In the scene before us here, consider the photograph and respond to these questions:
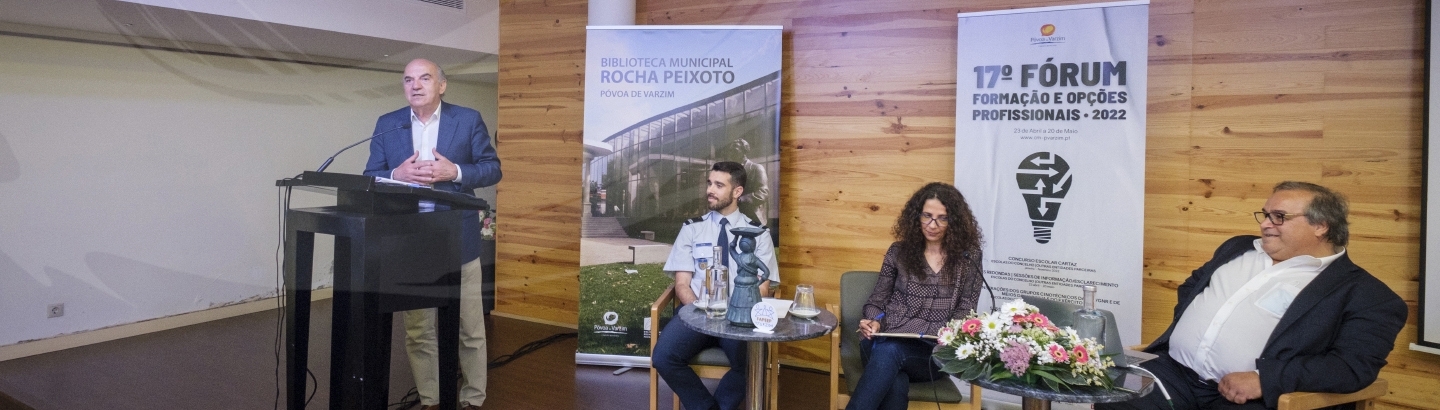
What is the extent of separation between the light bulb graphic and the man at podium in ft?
7.48

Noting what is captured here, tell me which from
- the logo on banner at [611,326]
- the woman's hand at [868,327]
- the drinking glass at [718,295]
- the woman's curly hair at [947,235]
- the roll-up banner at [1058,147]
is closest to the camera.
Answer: the drinking glass at [718,295]

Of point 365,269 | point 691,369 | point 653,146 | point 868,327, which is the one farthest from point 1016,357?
point 653,146

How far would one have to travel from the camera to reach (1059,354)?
7.15 feet

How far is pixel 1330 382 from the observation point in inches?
99.3

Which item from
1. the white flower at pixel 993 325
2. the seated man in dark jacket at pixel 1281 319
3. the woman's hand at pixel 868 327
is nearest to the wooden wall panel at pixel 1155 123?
the seated man in dark jacket at pixel 1281 319

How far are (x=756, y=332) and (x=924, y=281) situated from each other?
0.83 meters

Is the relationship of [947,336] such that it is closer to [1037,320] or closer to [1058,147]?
[1037,320]

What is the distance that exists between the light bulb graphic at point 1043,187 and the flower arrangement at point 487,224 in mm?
2258

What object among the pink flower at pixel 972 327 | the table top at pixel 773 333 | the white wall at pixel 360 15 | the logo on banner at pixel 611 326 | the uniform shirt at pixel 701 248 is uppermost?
the white wall at pixel 360 15

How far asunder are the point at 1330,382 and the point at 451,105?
2.66 meters

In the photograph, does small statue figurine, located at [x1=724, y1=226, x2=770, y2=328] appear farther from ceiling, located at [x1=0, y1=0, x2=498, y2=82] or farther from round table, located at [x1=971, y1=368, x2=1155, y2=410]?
ceiling, located at [x1=0, y1=0, x2=498, y2=82]

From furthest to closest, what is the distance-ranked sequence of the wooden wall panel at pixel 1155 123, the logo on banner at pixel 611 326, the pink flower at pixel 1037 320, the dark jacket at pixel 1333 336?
the logo on banner at pixel 611 326, the wooden wall panel at pixel 1155 123, the dark jacket at pixel 1333 336, the pink flower at pixel 1037 320

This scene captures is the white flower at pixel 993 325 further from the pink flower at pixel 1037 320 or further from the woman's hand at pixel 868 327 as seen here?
the woman's hand at pixel 868 327

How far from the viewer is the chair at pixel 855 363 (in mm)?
3002
